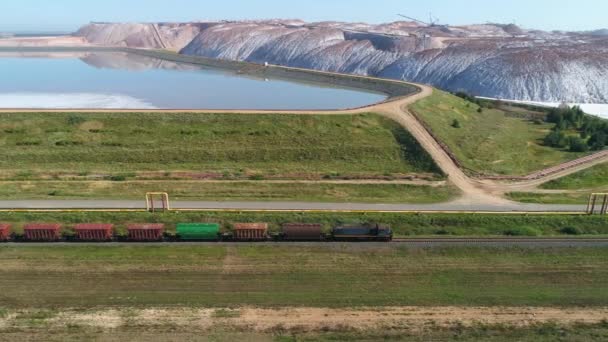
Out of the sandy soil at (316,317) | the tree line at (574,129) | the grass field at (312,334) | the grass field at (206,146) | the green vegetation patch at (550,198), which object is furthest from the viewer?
the tree line at (574,129)

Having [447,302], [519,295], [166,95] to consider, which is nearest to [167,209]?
[447,302]

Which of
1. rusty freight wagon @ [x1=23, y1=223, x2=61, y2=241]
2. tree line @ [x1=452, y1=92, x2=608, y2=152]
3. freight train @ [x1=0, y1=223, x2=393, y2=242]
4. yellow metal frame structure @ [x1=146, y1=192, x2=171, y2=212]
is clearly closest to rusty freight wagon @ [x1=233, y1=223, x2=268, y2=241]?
freight train @ [x1=0, y1=223, x2=393, y2=242]

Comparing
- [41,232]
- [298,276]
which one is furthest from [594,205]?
[41,232]

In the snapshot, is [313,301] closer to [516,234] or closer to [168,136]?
[516,234]

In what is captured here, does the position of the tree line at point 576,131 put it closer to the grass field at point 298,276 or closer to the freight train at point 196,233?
the grass field at point 298,276

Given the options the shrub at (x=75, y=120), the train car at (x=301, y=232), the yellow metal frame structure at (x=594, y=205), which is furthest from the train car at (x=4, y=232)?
the yellow metal frame structure at (x=594, y=205)
